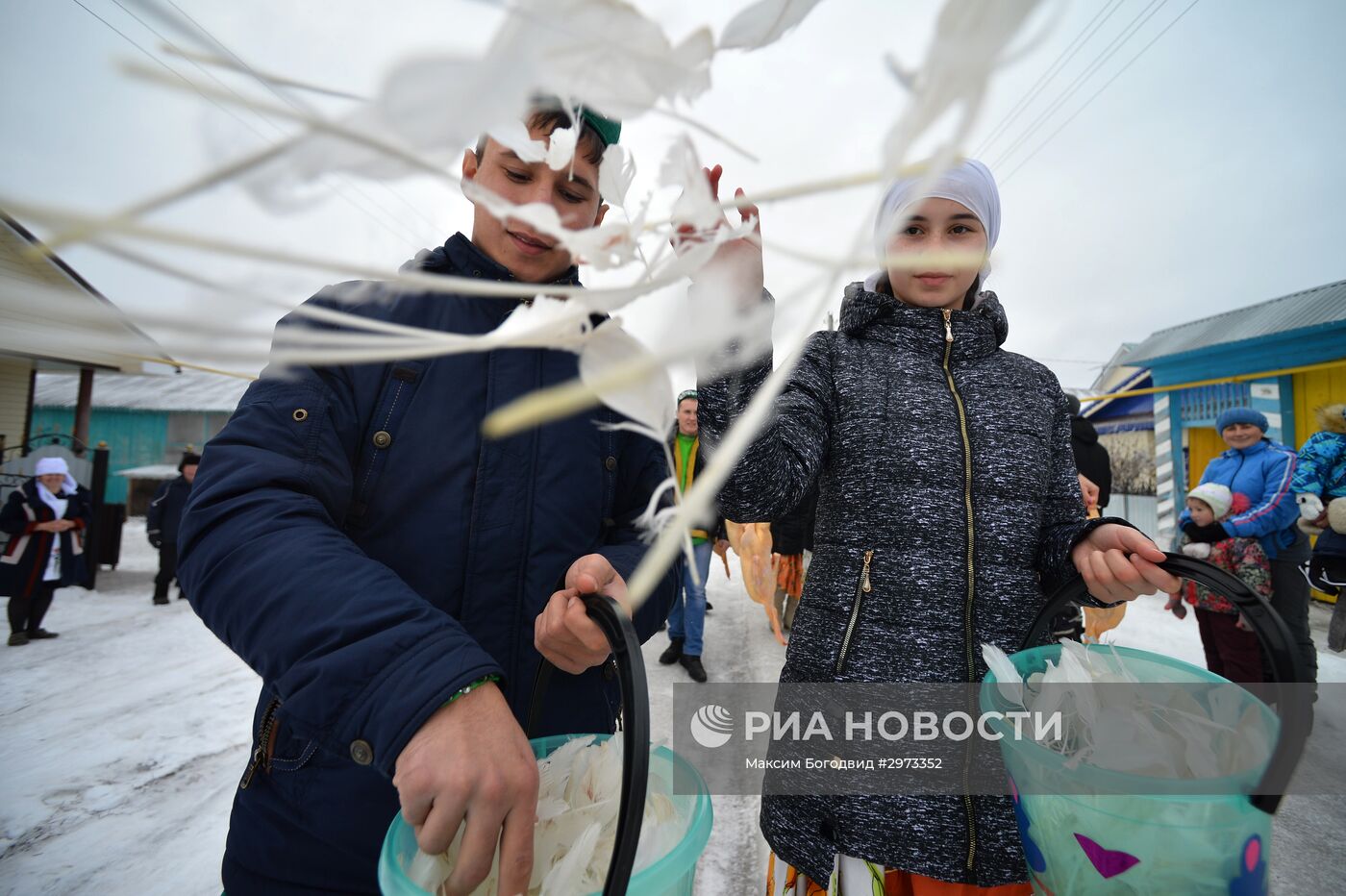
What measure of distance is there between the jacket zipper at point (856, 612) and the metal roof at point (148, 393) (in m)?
15.7

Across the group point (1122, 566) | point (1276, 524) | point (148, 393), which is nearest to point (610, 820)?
point (1122, 566)

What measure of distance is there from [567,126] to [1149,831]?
37.3 inches

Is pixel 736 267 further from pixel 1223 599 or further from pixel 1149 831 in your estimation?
pixel 1223 599

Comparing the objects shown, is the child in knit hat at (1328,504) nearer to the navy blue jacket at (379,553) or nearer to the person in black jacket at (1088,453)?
the person in black jacket at (1088,453)

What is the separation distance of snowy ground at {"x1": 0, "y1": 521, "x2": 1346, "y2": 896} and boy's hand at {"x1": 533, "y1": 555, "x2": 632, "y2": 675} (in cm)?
161

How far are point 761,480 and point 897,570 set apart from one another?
1.22ft

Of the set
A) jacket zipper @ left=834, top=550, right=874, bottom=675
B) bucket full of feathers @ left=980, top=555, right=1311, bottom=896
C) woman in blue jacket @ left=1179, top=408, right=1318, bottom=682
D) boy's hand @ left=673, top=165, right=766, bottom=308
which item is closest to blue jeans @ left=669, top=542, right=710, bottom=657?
jacket zipper @ left=834, top=550, right=874, bottom=675

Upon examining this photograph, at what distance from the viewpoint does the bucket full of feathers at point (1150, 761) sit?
0.53m

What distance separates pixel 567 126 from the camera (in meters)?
0.63

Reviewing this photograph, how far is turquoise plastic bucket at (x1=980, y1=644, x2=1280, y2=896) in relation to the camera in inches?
20.6

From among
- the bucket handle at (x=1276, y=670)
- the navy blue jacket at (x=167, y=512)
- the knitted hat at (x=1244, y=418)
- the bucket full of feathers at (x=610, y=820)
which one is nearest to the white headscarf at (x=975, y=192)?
the bucket handle at (x=1276, y=670)

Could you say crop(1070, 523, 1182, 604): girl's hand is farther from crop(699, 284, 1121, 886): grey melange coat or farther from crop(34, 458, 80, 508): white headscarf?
crop(34, 458, 80, 508): white headscarf

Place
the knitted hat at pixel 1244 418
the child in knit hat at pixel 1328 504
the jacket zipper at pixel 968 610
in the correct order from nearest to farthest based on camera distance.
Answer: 1. the jacket zipper at pixel 968 610
2. the child in knit hat at pixel 1328 504
3. the knitted hat at pixel 1244 418

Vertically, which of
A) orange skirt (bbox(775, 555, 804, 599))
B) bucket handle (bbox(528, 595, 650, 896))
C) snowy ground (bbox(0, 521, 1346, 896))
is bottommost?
snowy ground (bbox(0, 521, 1346, 896))
